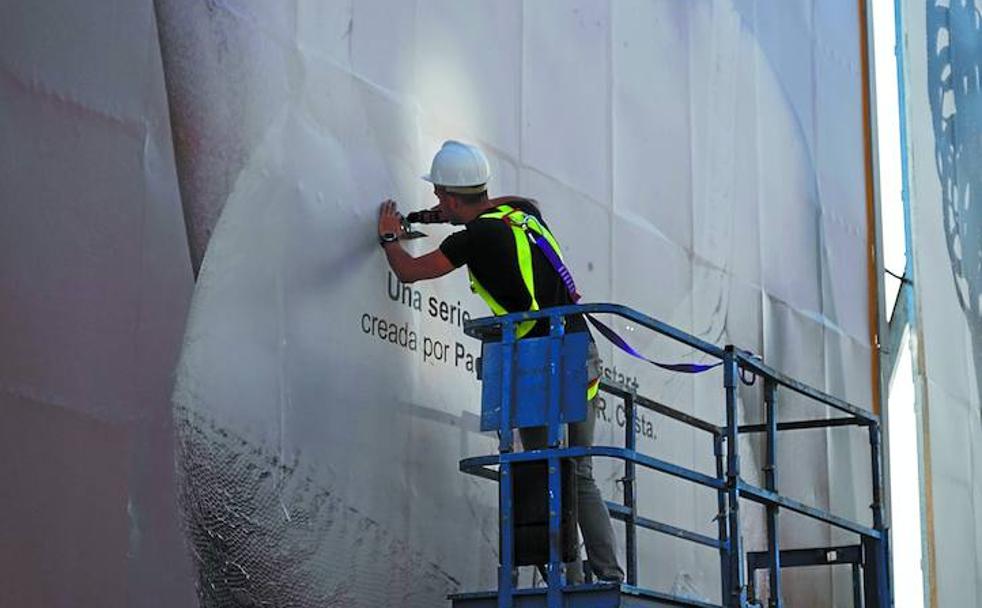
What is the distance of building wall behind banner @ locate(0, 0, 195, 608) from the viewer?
230 inches

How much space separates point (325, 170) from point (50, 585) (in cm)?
235

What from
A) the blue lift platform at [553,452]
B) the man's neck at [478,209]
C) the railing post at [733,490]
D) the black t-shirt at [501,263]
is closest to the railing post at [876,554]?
the blue lift platform at [553,452]

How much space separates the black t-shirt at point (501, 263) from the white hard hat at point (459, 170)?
0.22 m

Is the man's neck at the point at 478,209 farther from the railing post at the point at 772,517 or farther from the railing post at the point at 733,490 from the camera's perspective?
the railing post at the point at 772,517

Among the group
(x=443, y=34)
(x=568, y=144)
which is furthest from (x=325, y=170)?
(x=568, y=144)

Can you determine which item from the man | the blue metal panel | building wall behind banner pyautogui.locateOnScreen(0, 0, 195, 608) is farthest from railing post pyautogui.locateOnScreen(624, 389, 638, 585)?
building wall behind banner pyautogui.locateOnScreen(0, 0, 195, 608)

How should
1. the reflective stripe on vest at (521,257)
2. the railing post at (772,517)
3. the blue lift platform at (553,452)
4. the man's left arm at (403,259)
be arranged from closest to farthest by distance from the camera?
the blue lift platform at (553,452)
the reflective stripe on vest at (521,257)
the man's left arm at (403,259)
the railing post at (772,517)

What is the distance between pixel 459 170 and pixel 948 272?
318 inches

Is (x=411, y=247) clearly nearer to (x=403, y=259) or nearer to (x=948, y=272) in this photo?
(x=403, y=259)

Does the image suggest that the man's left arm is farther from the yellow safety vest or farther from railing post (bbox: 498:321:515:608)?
railing post (bbox: 498:321:515:608)

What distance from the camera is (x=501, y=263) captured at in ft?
24.0

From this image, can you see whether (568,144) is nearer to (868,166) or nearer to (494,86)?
(494,86)

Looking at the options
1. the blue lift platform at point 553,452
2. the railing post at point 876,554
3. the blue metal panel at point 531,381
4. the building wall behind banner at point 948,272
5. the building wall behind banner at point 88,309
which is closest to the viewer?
the building wall behind banner at point 88,309

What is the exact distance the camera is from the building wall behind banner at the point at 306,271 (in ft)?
19.8
